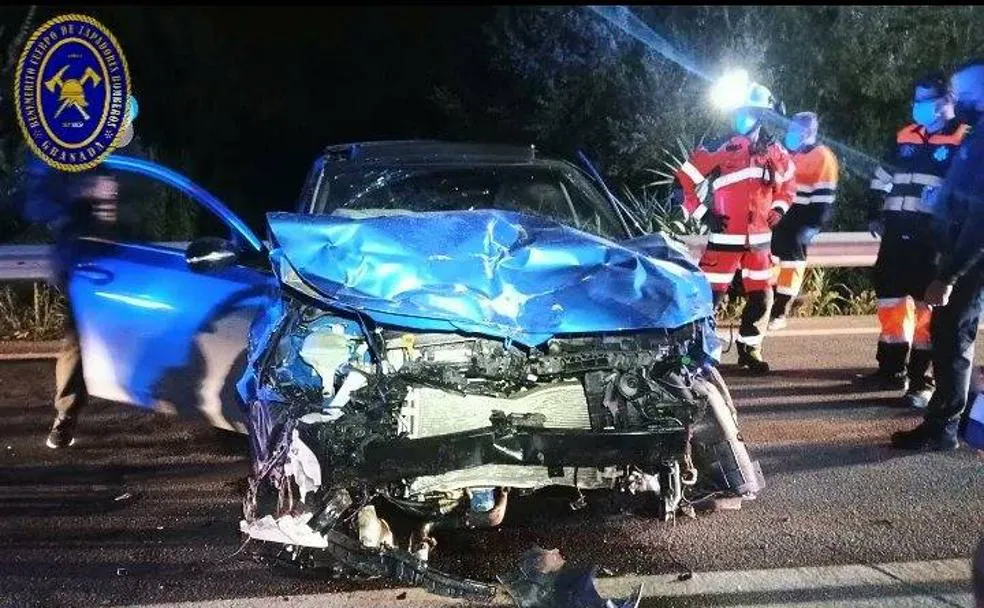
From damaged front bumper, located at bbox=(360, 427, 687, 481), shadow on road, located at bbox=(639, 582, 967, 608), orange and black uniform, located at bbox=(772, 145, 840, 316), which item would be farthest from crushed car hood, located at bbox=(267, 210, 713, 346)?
orange and black uniform, located at bbox=(772, 145, 840, 316)

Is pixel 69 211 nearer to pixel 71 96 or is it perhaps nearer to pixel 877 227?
pixel 71 96

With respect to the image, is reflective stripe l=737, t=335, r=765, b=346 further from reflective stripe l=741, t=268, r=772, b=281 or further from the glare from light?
the glare from light

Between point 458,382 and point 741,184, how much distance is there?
3668 mm

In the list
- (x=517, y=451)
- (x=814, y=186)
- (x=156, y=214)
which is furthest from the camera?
(x=156, y=214)

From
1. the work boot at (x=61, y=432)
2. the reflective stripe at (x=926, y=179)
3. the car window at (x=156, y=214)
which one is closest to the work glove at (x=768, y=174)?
the reflective stripe at (x=926, y=179)

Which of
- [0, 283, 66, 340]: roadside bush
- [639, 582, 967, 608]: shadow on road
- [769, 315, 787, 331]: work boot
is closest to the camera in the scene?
[639, 582, 967, 608]: shadow on road

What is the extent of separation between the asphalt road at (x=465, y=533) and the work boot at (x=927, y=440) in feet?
0.35

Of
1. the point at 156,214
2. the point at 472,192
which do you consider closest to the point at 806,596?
the point at 472,192

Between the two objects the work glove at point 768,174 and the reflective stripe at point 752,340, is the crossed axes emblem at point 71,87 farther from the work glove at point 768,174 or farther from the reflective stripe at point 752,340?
the reflective stripe at point 752,340

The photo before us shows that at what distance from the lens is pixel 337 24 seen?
24562 mm

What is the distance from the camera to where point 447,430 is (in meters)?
3.50

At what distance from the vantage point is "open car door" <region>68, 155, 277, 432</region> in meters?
4.61

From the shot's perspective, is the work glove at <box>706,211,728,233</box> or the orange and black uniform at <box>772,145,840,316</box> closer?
the work glove at <box>706,211,728,233</box>

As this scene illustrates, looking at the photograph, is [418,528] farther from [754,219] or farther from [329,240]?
[754,219]
